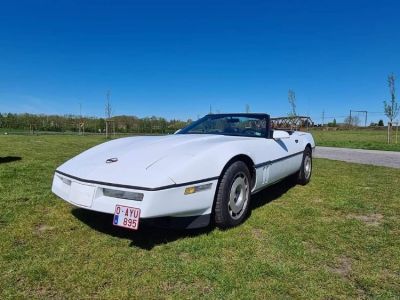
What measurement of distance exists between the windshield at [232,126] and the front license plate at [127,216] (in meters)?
2.07

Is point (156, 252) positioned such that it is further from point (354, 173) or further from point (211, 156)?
point (354, 173)

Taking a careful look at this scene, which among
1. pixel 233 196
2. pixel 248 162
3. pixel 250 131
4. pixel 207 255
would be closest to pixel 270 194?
pixel 250 131

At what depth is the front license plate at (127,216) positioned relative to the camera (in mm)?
2686

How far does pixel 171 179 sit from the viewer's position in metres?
2.79

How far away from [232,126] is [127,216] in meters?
2.33

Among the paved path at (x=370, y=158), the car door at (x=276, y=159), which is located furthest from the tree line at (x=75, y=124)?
the car door at (x=276, y=159)

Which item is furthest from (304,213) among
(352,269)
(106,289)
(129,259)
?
(106,289)

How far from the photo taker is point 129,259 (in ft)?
8.89

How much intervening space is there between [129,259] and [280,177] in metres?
2.58

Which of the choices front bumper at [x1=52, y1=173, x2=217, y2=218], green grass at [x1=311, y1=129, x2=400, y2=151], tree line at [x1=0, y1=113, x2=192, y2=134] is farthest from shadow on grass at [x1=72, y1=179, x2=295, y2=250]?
tree line at [x1=0, y1=113, x2=192, y2=134]

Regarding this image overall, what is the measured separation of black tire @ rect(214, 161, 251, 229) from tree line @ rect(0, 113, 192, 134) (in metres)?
36.4

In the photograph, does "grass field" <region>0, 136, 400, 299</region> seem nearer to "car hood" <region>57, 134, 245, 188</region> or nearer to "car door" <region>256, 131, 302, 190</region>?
"car door" <region>256, 131, 302, 190</region>

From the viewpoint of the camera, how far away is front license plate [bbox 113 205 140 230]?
8.81ft

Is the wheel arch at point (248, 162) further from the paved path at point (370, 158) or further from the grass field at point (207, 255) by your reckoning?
the paved path at point (370, 158)
